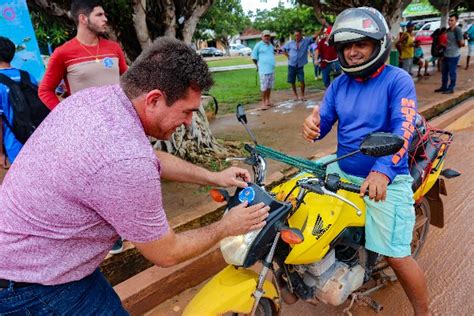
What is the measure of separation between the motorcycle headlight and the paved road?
3.50 feet

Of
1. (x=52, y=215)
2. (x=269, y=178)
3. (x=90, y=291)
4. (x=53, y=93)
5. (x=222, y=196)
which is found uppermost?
(x=53, y=93)

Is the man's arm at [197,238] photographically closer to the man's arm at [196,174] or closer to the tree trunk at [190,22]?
the man's arm at [196,174]

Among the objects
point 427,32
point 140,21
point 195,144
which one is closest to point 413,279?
point 195,144

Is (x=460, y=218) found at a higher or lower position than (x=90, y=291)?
lower

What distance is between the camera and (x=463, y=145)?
592 centimetres

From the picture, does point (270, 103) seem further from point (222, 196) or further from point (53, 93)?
point (222, 196)

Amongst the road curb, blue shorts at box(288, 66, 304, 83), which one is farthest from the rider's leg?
blue shorts at box(288, 66, 304, 83)

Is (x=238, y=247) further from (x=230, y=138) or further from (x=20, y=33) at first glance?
(x=230, y=138)

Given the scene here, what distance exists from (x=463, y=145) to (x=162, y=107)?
5828 mm

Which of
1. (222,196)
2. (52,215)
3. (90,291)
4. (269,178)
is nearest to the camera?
(52,215)

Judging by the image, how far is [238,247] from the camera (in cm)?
185

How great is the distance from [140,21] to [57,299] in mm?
3766

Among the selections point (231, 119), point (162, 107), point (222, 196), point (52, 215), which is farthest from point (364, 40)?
point (231, 119)

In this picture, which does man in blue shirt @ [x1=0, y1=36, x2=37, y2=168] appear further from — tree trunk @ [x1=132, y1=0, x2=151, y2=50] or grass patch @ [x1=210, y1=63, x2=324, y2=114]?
grass patch @ [x1=210, y1=63, x2=324, y2=114]
